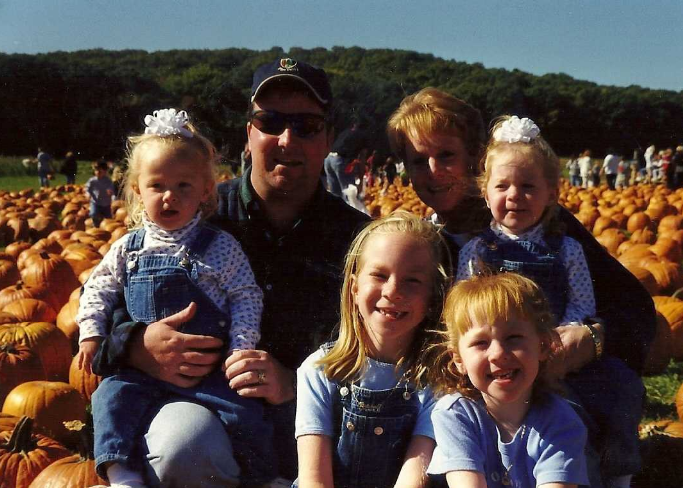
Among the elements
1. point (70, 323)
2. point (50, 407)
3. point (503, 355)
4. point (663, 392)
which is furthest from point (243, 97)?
point (503, 355)

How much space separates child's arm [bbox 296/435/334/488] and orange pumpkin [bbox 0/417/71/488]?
164 cm

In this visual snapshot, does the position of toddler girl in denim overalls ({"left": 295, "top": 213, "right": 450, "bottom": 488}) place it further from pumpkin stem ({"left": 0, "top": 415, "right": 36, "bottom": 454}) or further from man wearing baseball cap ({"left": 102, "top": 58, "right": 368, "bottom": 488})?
pumpkin stem ({"left": 0, "top": 415, "right": 36, "bottom": 454})

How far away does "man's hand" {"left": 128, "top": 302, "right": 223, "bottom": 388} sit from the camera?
119 inches

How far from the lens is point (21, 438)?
12.0 feet

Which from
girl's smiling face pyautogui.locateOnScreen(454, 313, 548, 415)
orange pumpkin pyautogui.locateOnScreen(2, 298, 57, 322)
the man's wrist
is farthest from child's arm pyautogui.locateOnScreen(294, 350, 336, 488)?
orange pumpkin pyautogui.locateOnScreen(2, 298, 57, 322)

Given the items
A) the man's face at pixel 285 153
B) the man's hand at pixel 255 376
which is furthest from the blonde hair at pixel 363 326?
the man's face at pixel 285 153

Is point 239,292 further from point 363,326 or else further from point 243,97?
point 243,97

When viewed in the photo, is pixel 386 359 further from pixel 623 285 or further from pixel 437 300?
→ pixel 623 285

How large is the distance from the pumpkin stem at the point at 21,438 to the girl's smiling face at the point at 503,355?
91.8 inches

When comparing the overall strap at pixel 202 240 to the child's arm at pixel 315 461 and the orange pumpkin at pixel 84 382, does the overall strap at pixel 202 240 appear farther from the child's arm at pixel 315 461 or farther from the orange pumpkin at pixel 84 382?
the orange pumpkin at pixel 84 382

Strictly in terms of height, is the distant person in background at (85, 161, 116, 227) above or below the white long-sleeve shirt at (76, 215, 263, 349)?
above

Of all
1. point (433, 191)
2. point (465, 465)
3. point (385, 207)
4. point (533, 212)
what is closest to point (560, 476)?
point (465, 465)

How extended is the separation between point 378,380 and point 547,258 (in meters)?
0.90

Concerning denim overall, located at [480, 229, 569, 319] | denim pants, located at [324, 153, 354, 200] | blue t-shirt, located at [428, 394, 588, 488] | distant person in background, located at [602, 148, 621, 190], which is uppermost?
distant person in background, located at [602, 148, 621, 190]
